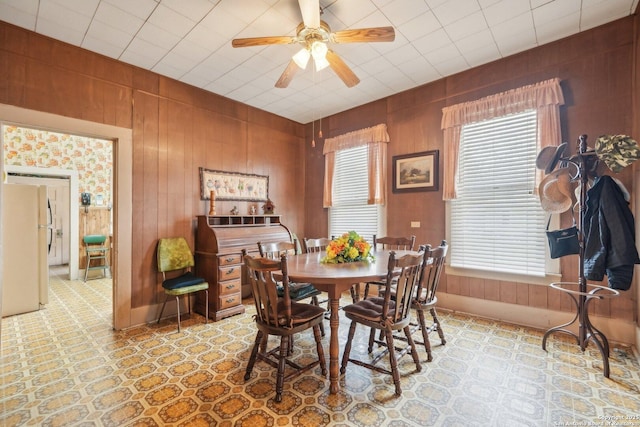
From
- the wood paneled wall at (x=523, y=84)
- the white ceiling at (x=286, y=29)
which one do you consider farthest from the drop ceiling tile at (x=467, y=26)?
the wood paneled wall at (x=523, y=84)

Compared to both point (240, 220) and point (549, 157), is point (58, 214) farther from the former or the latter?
point (549, 157)

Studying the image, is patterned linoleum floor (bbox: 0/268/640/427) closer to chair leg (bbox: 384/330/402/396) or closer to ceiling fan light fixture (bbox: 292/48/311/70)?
chair leg (bbox: 384/330/402/396)

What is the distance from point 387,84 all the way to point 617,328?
3.79m

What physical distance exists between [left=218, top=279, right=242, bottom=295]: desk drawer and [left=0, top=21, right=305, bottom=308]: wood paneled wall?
0.84m

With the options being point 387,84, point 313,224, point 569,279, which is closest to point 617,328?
point 569,279

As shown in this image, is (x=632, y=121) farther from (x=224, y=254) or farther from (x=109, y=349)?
(x=109, y=349)

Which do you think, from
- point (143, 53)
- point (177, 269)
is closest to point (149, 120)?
point (143, 53)

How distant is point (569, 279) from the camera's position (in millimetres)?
3061

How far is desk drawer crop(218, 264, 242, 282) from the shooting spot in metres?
3.64

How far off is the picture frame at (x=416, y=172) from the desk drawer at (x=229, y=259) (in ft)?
8.31

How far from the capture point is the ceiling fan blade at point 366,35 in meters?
2.22

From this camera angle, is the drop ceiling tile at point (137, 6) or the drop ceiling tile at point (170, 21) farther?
the drop ceiling tile at point (170, 21)

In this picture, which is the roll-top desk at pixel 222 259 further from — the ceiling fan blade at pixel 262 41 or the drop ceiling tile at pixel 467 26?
the drop ceiling tile at pixel 467 26

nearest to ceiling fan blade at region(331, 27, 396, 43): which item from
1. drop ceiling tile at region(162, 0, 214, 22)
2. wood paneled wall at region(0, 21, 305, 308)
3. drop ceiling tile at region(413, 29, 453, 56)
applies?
drop ceiling tile at region(413, 29, 453, 56)
